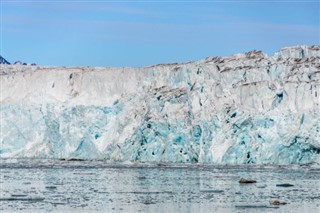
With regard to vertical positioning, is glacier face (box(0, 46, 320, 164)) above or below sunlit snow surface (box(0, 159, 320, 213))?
above

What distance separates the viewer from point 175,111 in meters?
39.2

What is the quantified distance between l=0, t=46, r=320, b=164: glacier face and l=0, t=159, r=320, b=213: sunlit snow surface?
1.09 m

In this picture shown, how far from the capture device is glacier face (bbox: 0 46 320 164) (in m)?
35.8

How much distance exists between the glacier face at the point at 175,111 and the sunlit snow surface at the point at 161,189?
1.09 meters

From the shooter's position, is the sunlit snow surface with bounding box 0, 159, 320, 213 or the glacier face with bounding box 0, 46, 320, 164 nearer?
the sunlit snow surface with bounding box 0, 159, 320, 213

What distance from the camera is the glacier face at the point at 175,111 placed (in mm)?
35844

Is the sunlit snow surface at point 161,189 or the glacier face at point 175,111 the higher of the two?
the glacier face at point 175,111

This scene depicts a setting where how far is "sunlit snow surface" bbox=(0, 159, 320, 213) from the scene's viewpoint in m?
19.1

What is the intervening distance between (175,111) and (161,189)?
48.2 feet

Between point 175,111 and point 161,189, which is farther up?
point 175,111

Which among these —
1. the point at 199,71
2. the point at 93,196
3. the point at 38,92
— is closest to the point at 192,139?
the point at 199,71

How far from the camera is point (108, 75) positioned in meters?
44.5

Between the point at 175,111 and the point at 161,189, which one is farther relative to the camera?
the point at 175,111

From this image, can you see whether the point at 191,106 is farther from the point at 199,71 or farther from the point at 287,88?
the point at 287,88
